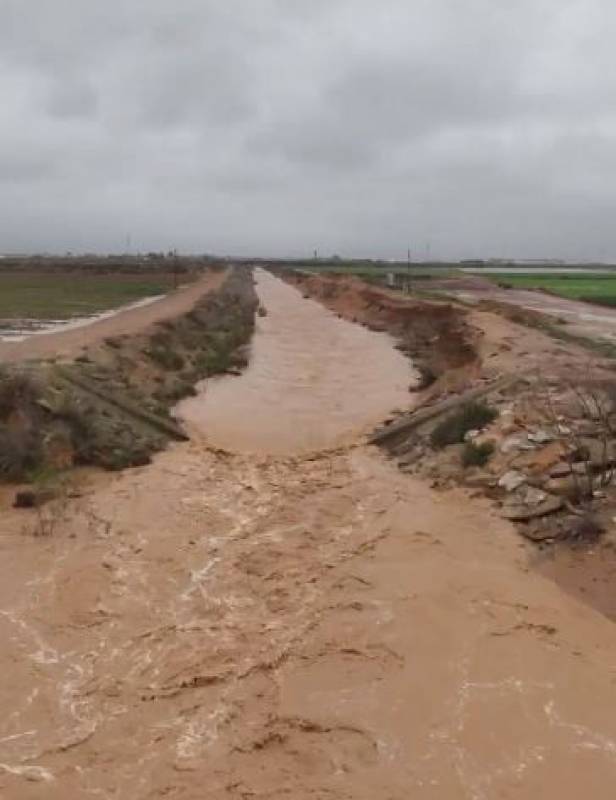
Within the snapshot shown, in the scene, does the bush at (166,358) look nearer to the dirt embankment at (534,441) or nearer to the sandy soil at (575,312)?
the dirt embankment at (534,441)

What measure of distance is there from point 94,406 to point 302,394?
825 centimetres

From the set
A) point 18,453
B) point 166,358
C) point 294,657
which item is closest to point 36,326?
point 166,358

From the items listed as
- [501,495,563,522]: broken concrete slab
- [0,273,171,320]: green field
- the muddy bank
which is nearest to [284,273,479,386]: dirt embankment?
[501,495,563,522]: broken concrete slab

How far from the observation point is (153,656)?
293 inches

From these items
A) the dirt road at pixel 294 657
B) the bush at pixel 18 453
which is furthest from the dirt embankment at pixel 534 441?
the bush at pixel 18 453

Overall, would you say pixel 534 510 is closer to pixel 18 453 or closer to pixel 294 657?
pixel 294 657

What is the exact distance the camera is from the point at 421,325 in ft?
115

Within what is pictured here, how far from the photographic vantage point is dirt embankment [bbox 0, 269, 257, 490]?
13.0 meters

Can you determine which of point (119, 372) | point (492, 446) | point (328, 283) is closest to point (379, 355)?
point (119, 372)

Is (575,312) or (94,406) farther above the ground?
(575,312)

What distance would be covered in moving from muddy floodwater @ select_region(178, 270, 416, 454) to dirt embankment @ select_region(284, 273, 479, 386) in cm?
86

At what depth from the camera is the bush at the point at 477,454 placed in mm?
12711

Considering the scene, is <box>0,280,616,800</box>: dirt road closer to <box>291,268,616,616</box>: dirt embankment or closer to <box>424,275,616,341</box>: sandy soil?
<box>291,268,616,616</box>: dirt embankment

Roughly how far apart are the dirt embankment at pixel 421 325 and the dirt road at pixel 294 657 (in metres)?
11.4
